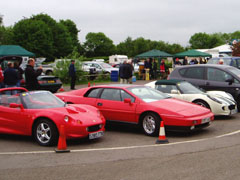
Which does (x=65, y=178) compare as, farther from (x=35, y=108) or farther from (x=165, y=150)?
(x=35, y=108)

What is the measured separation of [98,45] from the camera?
118688 millimetres

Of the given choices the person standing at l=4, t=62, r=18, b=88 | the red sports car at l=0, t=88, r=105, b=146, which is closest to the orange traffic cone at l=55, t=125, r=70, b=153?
the red sports car at l=0, t=88, r=105, b=146

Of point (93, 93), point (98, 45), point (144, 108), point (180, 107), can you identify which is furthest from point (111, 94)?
point (98, 45)

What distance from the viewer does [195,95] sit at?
11.7 meters

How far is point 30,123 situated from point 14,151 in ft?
2.72

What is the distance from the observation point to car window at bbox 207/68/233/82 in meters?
13.4

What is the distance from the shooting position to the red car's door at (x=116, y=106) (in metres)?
9.68

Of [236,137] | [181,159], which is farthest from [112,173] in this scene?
[236,137]

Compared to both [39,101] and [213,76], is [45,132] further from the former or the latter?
[213,76]

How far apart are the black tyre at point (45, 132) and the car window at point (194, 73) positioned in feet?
24.3

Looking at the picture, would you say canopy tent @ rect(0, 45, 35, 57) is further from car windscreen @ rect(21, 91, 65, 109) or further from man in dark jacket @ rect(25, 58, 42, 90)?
car windscreen @ rect(21, 91, 65, 109)

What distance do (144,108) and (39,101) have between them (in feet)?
8.80

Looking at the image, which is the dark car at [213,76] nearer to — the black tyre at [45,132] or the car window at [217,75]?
the car window at [217,75]

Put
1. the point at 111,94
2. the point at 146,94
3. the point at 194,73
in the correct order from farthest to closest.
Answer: the point at 194,73 → the point at 111,94 → the point at 146,94
